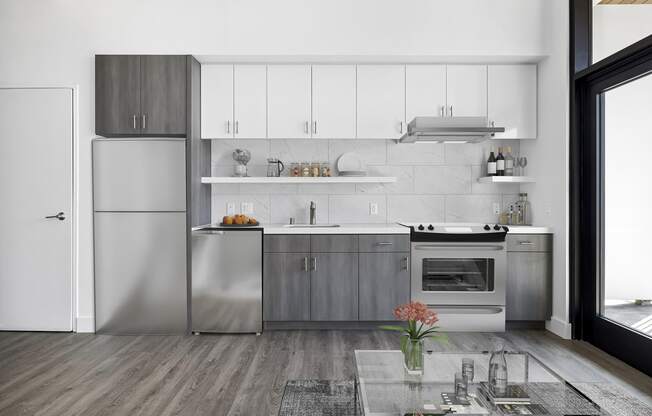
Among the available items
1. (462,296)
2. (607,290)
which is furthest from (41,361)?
(607,290)

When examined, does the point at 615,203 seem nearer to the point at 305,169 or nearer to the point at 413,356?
the point at 413,356

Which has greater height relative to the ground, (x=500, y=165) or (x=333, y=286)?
(x=500, y=165)

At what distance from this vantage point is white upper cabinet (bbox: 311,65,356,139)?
437 cm

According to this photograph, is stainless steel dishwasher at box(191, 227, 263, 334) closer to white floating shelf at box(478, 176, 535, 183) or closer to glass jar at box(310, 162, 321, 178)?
glass jar at box(310, 162, 321, 178)

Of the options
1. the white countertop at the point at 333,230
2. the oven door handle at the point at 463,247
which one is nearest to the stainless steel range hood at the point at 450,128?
the white countertop at the point at 333,230

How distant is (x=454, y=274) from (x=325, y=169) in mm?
1605

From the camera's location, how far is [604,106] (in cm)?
365

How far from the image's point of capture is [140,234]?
13.3 ft

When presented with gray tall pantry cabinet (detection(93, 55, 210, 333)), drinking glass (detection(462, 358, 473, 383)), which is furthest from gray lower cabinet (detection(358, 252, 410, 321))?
drinking glass (detection(462, 358, 473, 383))

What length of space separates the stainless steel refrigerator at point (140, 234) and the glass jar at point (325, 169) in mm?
1370

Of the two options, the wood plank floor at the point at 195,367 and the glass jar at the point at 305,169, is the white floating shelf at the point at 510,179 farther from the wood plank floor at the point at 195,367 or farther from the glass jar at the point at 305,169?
the glass jar at the point at 305,169

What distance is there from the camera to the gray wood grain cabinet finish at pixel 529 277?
413 centimetres

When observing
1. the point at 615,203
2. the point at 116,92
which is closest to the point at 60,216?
the point at 116,92

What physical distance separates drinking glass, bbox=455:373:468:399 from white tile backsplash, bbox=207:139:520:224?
2.83 meters
